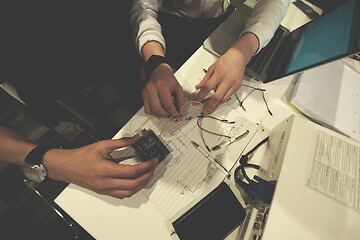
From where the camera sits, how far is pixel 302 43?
2.59 feet

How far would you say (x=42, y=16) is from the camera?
68 centimetres

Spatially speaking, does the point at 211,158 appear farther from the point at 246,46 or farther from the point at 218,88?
the point at 246,46

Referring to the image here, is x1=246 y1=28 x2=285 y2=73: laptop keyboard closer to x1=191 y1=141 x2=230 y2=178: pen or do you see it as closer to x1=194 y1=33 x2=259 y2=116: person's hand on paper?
x1=194 y1=33 x2=259 y2=116: person's hand on paper

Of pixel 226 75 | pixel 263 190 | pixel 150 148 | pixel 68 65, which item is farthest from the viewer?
pixel 68 65

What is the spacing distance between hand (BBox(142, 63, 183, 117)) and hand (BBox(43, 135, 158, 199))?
179 millimetres

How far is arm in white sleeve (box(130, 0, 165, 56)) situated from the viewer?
812 millimetres

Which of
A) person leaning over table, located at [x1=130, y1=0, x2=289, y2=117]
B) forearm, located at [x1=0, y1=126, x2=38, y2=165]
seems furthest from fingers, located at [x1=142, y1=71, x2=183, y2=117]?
forearm, located at [x1=0, y1=126, x2=38, y2=165]

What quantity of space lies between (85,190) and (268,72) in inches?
37.0

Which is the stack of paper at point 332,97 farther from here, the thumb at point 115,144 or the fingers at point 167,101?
the thumb at point 115,144

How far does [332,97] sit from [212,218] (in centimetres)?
77

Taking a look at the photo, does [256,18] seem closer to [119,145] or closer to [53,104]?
[119,145]

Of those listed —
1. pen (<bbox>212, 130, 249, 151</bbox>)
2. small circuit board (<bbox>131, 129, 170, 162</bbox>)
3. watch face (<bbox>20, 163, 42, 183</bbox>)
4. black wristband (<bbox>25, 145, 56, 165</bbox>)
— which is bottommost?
pen (<bbox>212, 130, 249, 151</bbox>)

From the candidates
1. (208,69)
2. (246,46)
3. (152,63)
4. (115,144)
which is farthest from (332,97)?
(115,144)

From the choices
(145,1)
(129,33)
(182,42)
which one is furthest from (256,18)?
(182,42)
